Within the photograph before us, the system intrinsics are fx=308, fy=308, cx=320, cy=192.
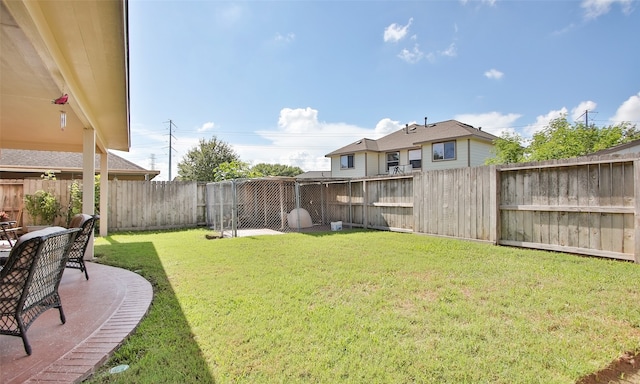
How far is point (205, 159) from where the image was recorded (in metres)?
33.3

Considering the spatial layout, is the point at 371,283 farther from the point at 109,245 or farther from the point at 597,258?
the point at 109,245

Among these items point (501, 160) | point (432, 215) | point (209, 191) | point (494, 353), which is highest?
point (501, 160)

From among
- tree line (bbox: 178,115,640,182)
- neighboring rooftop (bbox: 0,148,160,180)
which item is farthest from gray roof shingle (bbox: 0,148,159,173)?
tree line (bbox: 178,115,640,182)

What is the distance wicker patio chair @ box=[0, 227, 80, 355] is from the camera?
2229mm

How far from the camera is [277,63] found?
1248 centimetres

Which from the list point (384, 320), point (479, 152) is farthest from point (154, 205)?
point (479, 152)

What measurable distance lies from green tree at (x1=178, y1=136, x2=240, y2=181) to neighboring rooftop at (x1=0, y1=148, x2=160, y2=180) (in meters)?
16.5

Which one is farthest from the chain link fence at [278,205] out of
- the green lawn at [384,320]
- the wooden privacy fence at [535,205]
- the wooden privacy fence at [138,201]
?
the green lawn at [384,320]

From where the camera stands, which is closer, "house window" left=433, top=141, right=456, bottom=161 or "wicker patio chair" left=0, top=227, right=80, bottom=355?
"wicker patio chair" left=0, top=227, right=80, bottom=355

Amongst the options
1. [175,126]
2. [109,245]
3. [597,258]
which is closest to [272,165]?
[175,126]

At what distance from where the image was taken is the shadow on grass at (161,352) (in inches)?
83.3

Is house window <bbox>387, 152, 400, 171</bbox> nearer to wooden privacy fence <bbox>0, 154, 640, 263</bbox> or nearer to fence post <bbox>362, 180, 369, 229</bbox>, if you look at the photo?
wooden privacy fence <bbox>0, 154, 640, 263</bbox>

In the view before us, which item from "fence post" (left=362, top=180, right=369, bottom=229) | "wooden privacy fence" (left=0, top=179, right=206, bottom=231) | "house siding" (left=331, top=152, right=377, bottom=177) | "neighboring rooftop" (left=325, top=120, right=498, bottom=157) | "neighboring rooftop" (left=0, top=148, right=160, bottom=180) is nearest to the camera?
"wooden privacy fence" (left=0, top=179, right=206, bottom=231)

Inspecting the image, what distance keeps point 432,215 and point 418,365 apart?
6754 mm
